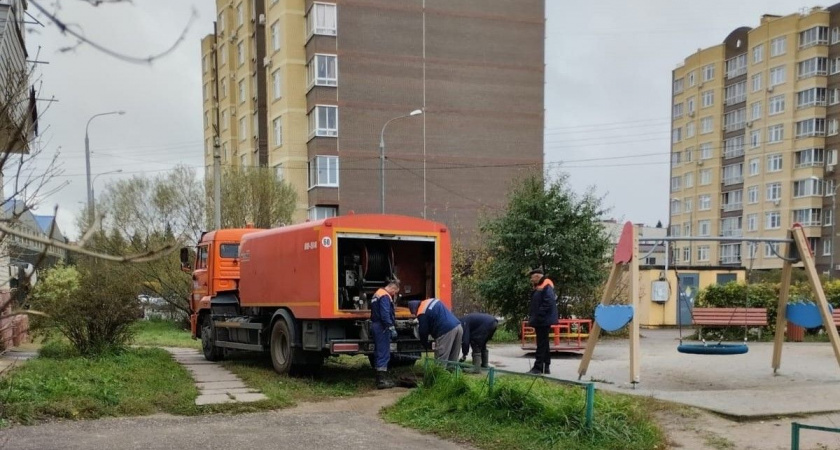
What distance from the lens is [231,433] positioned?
744 cm

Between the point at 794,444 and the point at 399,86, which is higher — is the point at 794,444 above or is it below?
below

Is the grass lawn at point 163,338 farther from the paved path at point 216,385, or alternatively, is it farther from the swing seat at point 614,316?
the swing seat at point 614,316

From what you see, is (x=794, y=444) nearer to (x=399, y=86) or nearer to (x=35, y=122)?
(x=35, y=122)

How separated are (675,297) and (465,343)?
14964mm

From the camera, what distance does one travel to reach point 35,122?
5.00m

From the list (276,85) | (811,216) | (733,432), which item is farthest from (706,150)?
(733,432)

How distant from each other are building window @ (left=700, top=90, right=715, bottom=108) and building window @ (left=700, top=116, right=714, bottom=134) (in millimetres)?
1214

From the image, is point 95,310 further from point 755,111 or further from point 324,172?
point 755,111

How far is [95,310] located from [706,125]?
60214 millimetres

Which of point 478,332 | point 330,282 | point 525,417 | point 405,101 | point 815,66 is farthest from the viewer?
point 815,66

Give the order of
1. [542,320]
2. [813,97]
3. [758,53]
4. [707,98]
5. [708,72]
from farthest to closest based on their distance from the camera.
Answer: [707,98] → [708,72] → [758,53] → [813,97] → [542,320]

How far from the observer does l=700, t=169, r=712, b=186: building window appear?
203ft

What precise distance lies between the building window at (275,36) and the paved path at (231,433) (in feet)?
110

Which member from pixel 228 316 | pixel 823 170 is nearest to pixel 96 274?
pixel 228 316
